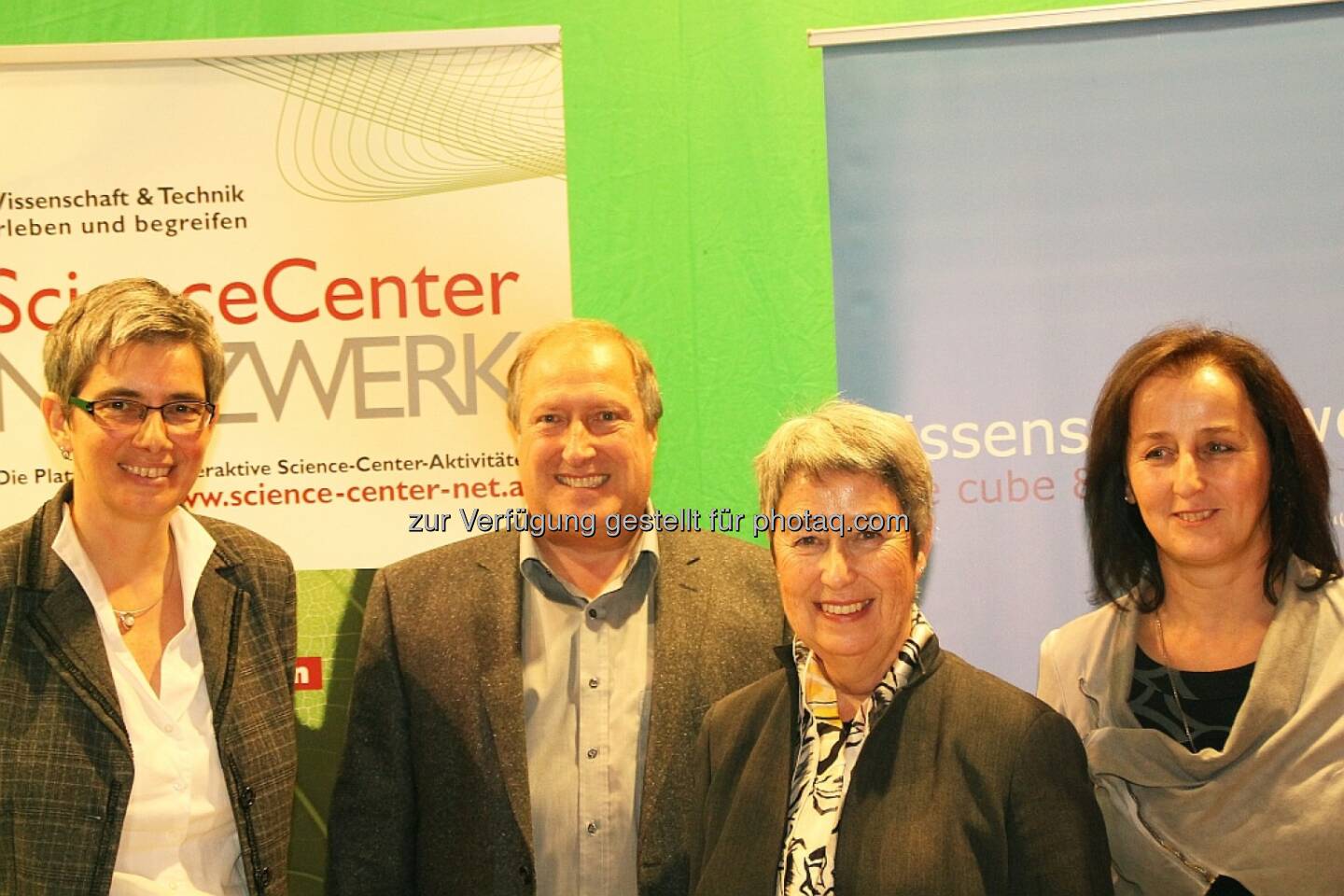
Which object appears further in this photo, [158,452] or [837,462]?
[158,452]

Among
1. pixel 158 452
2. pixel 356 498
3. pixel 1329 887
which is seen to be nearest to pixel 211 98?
pixel 356 498

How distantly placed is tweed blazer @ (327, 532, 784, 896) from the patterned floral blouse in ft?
1.19

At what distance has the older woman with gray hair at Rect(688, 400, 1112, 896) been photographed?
1.94 m

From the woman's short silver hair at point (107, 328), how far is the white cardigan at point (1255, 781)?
193 centimetres

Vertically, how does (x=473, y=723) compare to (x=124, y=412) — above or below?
below

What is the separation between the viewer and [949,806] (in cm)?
196

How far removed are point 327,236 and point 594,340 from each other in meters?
1.11

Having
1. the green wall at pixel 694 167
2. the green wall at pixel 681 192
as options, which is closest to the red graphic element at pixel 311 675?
the green wall at pixel 681 192

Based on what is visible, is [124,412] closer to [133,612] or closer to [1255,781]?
[133,612]

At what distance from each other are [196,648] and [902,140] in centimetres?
215

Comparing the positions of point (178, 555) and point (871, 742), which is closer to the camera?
point (871, 742)

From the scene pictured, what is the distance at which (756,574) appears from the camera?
2686 millimetres

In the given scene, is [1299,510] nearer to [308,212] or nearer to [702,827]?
[702,827]

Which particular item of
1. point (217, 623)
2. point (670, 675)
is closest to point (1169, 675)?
point (670, 675)
